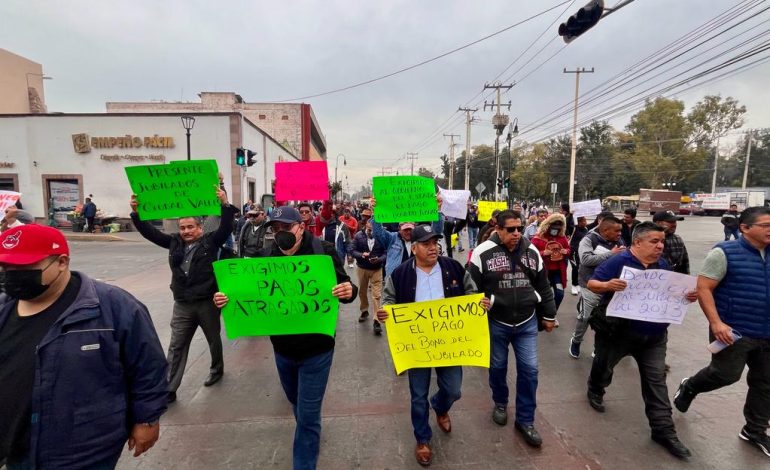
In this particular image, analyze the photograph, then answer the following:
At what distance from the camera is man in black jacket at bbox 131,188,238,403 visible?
13.1 feet

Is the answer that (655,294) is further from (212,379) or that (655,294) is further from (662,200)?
(662,200)

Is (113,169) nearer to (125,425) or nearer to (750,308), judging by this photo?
(125,425)

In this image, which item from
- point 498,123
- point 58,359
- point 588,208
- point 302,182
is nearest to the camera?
point 58,359

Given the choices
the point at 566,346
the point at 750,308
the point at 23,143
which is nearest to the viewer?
the point at 750,308

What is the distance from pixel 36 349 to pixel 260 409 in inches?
94.7

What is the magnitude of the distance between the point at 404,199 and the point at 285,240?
2943mm

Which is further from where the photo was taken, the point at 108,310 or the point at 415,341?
the point at 415,341

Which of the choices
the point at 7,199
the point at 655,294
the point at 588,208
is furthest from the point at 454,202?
the point at 7,199

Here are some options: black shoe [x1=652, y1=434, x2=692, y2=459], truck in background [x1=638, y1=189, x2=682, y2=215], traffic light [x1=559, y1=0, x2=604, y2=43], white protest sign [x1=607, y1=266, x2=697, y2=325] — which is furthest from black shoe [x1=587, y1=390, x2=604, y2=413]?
truck in background [x1=638, y1=189, x2=682, y2=215]

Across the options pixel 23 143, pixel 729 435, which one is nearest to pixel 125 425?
pixel 729 435

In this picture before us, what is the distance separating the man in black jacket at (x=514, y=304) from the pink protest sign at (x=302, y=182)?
3727 millimetres

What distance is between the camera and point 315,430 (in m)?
2.77

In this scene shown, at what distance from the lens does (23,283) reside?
68.7 inches

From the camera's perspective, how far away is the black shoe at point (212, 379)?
434 centimetres
